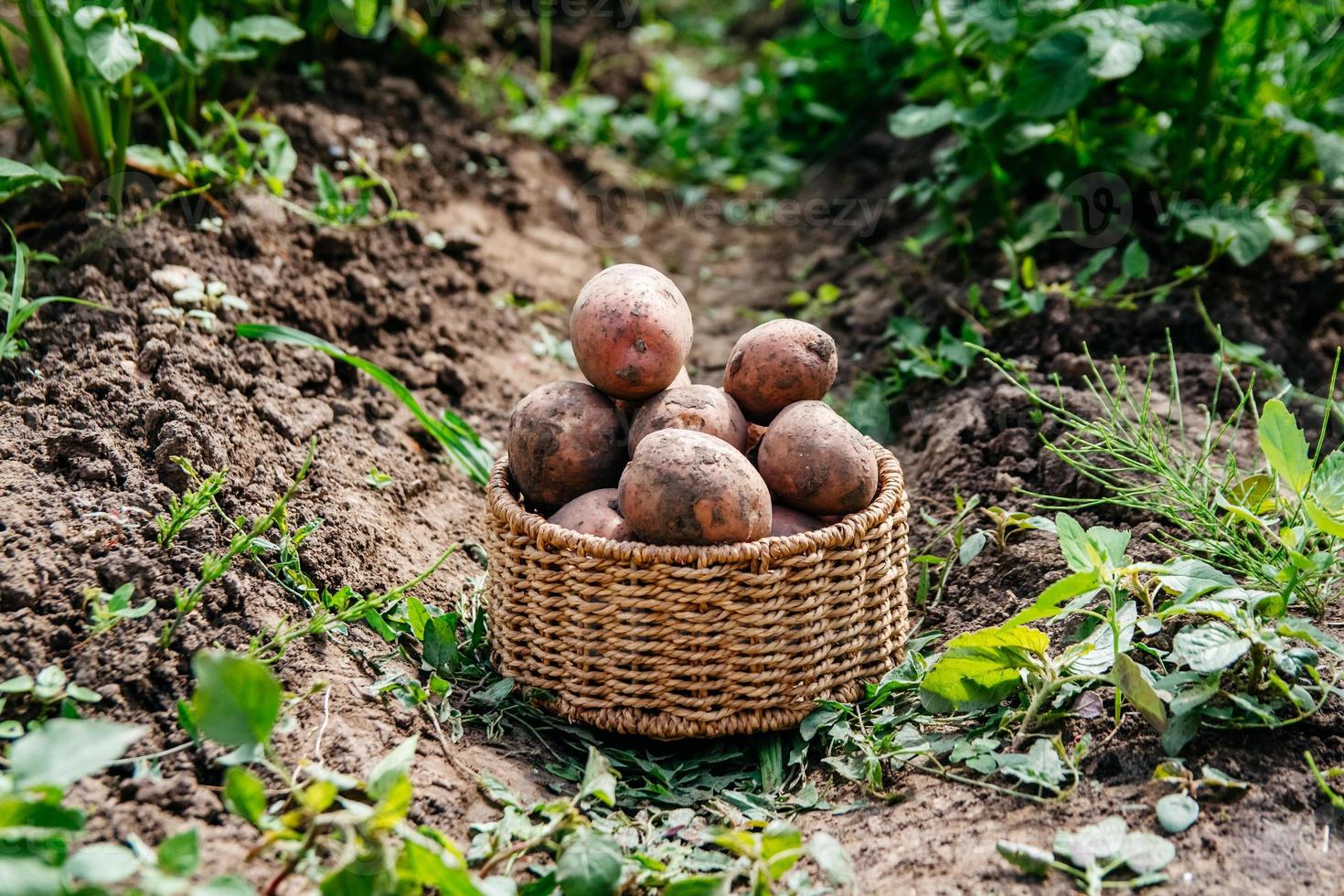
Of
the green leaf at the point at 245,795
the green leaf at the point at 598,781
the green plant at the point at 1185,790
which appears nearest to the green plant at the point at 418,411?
the green leaf at the point at 598,781

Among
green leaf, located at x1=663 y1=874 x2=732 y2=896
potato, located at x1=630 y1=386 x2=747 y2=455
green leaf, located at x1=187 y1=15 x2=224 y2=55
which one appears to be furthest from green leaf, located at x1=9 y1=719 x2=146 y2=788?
green leaf, located at x1=187 y1=15 x2=224 y2=55

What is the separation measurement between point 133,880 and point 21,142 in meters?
2.70

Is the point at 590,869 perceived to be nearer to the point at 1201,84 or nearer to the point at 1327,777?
the point at 1327,777

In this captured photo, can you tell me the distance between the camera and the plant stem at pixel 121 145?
276 centimetres

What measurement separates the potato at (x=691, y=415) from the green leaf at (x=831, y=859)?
0.73 metres

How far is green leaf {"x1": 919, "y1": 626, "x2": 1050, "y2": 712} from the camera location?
1866 mm

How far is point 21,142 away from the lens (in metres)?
3.34

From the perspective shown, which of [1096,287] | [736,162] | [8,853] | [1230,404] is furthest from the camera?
[736,162]

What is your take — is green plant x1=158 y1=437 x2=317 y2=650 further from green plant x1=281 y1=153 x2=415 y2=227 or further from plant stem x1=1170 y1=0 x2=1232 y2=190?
plant stem x1=1170 y1=0 x2=1232 y2=190

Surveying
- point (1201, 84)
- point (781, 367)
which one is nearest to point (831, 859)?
point (781, 367)

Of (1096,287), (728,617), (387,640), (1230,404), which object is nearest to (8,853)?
(387,640)

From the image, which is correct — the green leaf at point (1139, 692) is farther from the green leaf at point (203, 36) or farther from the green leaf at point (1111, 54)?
the green leaf at point (203, 36)

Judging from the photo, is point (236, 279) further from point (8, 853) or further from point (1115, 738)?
point (1115, 738)

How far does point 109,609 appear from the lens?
176 cm
